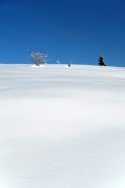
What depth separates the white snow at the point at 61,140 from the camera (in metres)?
1.40

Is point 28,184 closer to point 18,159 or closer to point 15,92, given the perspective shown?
point 18,159

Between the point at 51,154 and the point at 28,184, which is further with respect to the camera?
the point at 51,154

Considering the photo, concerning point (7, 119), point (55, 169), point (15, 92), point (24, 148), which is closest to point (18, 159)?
point (24, 148)

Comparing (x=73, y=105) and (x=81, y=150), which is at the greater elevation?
(x=73, y=105)

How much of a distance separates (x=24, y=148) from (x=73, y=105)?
0.73 metres

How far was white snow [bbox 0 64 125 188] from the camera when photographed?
140 centimetres

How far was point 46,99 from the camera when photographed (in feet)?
7.81

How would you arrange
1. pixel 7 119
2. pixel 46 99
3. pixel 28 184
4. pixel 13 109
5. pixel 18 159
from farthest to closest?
pixel 46 99, pixel 13 109, pixel 7 119, pixel 18 159, pixel 28 184

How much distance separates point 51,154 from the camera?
1580mm

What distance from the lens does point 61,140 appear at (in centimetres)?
172

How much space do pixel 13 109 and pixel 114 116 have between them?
2.12 ft

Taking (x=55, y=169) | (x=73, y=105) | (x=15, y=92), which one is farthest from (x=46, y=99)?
(x=55, y=169)

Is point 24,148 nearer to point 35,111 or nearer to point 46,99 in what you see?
point 35,111

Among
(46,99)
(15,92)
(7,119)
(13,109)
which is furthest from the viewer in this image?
(15,92)
